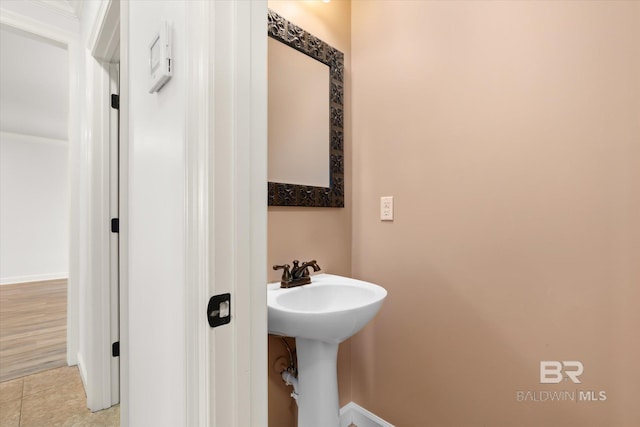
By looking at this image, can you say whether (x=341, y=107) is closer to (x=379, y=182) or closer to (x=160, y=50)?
(x=379, y=182)

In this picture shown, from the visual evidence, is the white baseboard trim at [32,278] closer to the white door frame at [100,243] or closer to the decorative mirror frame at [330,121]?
the white door frame at [100,243]

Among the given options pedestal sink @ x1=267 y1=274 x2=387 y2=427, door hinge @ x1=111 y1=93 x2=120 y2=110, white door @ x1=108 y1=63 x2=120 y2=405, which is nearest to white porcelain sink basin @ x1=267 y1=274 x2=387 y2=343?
pedestal sink @ x1=267 y1=274 x2=387 y2=427

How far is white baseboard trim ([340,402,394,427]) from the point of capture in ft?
5.22

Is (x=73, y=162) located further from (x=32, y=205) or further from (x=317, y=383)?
(x=32, y=205)

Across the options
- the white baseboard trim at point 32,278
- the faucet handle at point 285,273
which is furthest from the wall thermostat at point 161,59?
the white baseboard trim at point 32,278

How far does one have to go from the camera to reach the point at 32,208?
16.0 feet

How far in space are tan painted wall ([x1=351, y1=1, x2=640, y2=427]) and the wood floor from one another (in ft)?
7.57

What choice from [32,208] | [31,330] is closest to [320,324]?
[31,330]

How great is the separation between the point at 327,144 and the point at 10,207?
5642 millimetres

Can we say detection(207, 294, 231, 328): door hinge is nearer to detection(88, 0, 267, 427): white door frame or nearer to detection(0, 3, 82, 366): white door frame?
detection(88, 0, 267, 427): white door frame

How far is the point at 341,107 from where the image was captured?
5.47 ft

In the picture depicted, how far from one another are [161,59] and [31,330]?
341 centimetres

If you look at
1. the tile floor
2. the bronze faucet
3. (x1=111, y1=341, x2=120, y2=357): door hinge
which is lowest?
the tile floor

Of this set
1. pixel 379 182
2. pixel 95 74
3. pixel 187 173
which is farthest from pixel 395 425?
pixel 95 74
